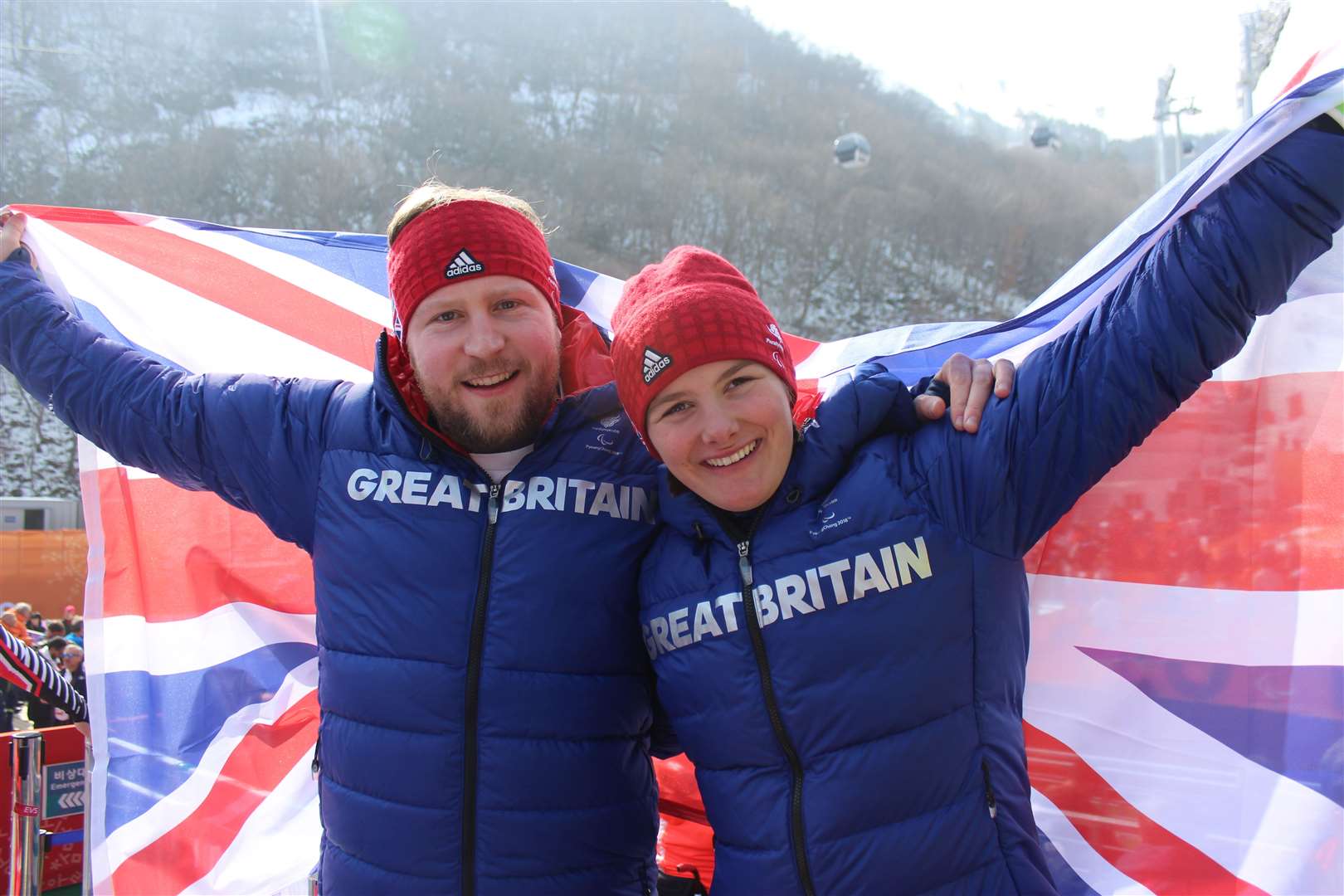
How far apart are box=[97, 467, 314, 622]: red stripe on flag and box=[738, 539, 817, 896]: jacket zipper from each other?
1.77 meters

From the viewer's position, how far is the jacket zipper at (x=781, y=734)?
60.6 inches

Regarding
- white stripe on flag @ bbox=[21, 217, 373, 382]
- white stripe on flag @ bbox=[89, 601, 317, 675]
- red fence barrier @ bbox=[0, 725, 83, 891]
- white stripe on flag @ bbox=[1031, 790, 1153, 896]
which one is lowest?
red fence barrier @ bbox=[0, 725, 83, 891]

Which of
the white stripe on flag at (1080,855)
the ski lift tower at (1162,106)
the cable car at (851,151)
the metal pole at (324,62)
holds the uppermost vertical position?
the metal pole at (324,62)

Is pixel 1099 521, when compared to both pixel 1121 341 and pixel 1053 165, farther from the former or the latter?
pixel 1053 165

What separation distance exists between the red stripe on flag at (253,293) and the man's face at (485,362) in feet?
3.91

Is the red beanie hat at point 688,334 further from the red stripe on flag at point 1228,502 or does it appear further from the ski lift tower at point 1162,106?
the ski lift tower at point 1162,106

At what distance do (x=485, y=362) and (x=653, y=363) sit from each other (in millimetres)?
361

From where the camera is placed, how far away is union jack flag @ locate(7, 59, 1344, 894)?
196cm

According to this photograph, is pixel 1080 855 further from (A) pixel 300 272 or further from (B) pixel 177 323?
(B) pixel 177 323

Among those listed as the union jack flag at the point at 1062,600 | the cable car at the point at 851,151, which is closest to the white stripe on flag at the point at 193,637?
the union jack flag at the point at 1062,600

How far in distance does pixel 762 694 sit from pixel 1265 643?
117 centimetres

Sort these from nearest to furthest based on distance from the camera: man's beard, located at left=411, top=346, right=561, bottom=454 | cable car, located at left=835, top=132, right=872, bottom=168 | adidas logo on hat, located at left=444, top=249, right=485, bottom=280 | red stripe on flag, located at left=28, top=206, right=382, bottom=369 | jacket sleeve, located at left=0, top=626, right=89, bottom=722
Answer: man's beard, located at left=411, top=346, right=561, bottom=454
adidas logo on hat, located at left=444, top=249, right=485, bottom=280
red stripe on flag, located at left=28, top=206, right=382, bottom=369
jacket sleeve, located at left=0, top=626, right=89, bottom=722
cable car, located at left=835, top=132, right=872, bottom=168

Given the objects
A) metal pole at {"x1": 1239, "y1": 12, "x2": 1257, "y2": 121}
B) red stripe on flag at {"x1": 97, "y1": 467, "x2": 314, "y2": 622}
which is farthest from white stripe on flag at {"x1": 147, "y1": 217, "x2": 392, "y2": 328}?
metal pole at {"x1": 1239, "y1": 12, "x2": 1257, "y2": 121}

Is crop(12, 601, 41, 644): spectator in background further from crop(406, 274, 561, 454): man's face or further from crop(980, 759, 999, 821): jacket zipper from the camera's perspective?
crop(980, 759, 999, 821): jacket zipper
